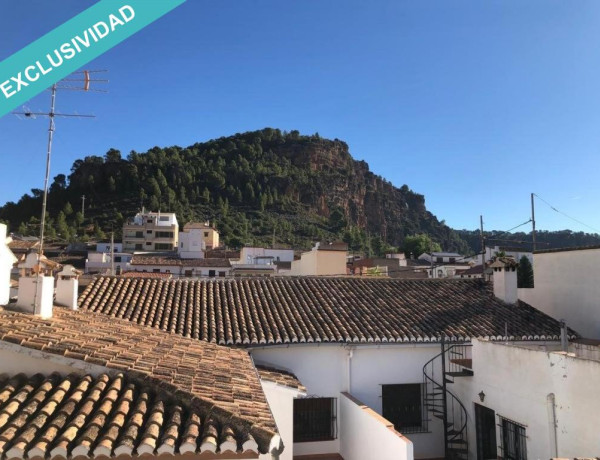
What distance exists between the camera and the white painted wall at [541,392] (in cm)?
756

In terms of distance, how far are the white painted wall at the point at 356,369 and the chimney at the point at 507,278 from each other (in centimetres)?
390

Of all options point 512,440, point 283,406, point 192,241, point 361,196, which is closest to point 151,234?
point 192,241

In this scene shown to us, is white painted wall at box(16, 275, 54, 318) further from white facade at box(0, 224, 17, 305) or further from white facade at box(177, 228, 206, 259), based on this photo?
white facade at box(177, 228, 206, 259)

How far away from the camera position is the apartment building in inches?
2744

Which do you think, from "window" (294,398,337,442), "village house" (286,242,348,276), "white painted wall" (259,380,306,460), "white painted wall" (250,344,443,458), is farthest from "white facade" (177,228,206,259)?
"white painted wall" (259,380,306,460)

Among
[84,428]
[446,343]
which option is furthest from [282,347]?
[84,428]

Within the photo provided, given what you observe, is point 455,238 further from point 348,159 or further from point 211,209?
point 211,209

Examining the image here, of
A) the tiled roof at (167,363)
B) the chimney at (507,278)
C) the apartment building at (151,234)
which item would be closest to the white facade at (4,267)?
the tiled roof at (167,363)

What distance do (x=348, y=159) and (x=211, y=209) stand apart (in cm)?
6683

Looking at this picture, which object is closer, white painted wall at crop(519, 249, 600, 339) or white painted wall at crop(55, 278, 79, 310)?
white painted wall at crop(55, 278, 79, 310)

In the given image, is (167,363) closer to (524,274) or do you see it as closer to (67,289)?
(67,289)

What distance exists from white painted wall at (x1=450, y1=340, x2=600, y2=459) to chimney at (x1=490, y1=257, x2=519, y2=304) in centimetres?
433

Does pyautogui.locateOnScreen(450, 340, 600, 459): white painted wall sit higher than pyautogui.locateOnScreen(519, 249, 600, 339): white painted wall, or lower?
lower

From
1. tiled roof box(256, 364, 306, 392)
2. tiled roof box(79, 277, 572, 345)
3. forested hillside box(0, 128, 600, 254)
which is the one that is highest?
forested hillside box(0, 128, 600, 254)
